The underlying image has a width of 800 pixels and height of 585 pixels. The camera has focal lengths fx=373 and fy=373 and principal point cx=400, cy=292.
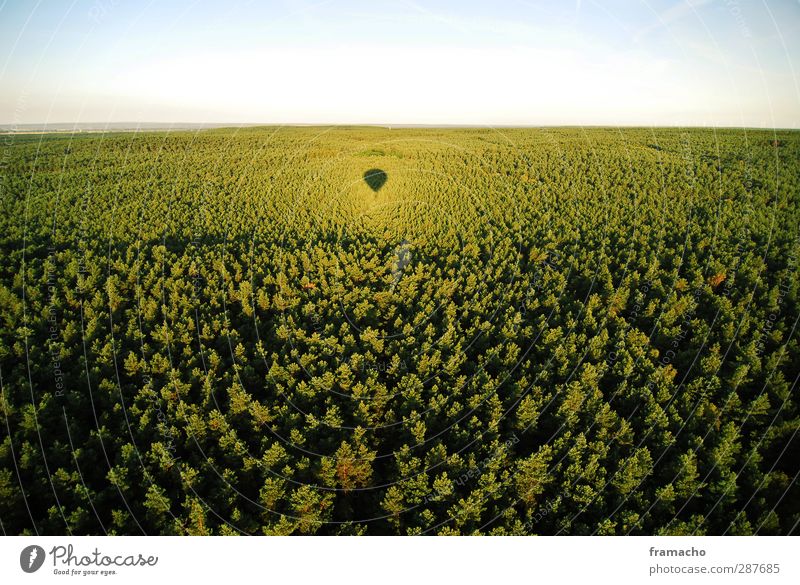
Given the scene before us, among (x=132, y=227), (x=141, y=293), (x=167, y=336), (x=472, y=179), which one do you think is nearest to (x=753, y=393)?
(x=167, y=336)
